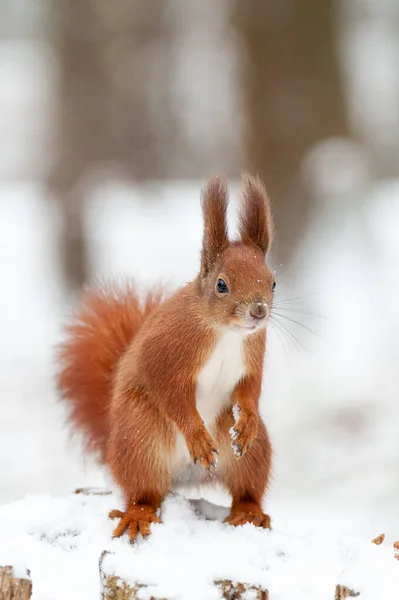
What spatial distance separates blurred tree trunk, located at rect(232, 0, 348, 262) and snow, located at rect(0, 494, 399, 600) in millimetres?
3057

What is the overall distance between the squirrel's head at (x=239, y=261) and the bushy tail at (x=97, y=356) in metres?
0.55

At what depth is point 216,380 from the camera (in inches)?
81.4

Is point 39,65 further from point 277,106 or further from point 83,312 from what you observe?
point 83,312

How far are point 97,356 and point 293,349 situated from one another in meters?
2.71

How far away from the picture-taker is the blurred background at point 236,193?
171 inches

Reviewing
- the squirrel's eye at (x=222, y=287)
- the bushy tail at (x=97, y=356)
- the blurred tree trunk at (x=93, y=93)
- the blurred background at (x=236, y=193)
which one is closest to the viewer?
the squirrel's eye at (x=222, y=287)

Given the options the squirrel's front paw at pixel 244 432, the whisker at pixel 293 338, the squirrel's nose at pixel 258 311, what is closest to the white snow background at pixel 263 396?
the whisker at pixel 293 338

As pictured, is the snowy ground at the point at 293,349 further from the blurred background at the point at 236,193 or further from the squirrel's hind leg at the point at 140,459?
the squirrel's hind leg at the point at 140,459

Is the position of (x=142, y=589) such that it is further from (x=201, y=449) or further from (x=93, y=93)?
(x=93, y=93)

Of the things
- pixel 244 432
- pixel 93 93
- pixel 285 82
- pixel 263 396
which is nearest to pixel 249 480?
pixel 244 432

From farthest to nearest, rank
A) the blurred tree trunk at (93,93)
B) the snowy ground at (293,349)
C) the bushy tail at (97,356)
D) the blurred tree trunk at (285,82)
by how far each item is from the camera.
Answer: the blurred tree trunk at (93,93)
the blurred tree trunk at (285,82)
the snowy ground at (293,349)
the bushy tail at (97,356)

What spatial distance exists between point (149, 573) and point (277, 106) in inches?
139

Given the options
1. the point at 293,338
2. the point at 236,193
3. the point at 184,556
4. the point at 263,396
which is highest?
the point at 236,193

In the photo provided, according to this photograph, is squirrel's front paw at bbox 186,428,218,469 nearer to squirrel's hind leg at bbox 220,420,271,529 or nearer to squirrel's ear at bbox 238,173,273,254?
squirrel's hind leg at bbox 220,420,271,529
